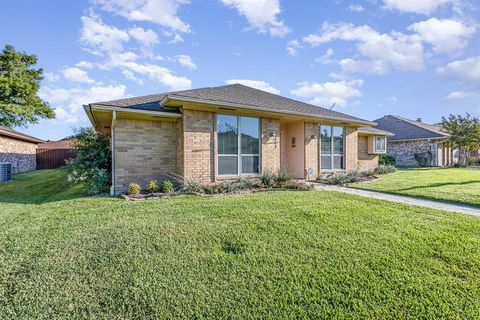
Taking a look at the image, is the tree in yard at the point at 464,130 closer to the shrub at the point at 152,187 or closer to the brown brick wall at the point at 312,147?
the brown brick wall at the point at 312,147

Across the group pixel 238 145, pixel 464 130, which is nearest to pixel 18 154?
pixel 238 145

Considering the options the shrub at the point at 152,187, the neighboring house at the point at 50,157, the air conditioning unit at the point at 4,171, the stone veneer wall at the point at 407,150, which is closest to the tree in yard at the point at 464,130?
the stone veneer wall at the point at 407,150

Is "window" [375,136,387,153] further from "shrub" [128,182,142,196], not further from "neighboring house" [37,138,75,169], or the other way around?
"neighboring house" [37,138,75,169]

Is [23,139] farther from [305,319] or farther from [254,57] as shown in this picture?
[305,319]

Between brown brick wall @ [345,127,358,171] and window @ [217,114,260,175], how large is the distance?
5.57 metres

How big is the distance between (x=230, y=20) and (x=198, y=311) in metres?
11.0

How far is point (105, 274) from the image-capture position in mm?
3258

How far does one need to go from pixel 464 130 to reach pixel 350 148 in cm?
1590

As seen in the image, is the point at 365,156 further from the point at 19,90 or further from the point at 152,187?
the point at 19,90

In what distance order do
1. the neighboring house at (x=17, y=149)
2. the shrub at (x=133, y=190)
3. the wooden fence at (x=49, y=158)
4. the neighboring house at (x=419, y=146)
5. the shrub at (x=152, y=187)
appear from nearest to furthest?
1. the shrub at (x=133, y=190)
2. the shrub at (x=152, y=187)
3. the neighboring house at (x=17, y=149)
4. the neighboring house at (x=419, y=146)
5. the wooden fence at (x=49, y=158)

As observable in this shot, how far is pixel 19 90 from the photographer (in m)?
17.7

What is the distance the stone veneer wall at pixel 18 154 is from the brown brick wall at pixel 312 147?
19972mm

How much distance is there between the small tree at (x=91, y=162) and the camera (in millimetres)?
8391

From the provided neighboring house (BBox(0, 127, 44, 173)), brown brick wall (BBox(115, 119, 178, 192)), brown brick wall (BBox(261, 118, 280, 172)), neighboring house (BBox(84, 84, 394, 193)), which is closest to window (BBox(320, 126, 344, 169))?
neighboring house (BBox(84, 84, 394, 193))
